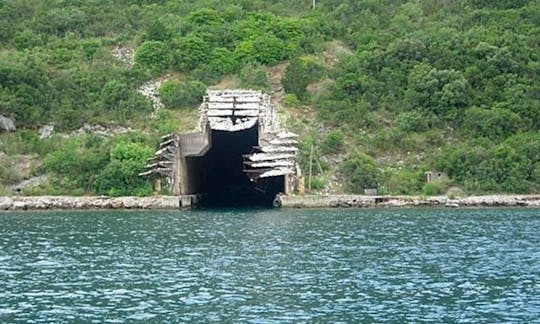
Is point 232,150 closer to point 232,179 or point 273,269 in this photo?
point 232,179

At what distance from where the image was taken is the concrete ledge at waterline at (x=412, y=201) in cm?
6197

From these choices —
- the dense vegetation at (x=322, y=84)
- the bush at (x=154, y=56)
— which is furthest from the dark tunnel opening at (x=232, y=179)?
the bush at (x=154, y=56)

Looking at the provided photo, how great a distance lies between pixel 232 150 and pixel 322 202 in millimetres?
17314

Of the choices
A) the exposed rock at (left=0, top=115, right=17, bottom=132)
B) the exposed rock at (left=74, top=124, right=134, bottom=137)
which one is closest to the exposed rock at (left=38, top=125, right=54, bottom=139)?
the exposed rock at (left=74, top=124, right=134, bottom=137)

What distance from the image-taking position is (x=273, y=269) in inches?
1352

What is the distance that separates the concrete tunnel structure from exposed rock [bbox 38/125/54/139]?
359 inches

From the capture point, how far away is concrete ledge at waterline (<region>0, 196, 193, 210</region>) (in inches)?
2440

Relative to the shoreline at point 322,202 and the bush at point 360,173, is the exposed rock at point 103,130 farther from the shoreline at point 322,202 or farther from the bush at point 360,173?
the bush at point 360,173

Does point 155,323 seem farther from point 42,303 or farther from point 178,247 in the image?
point 178,247

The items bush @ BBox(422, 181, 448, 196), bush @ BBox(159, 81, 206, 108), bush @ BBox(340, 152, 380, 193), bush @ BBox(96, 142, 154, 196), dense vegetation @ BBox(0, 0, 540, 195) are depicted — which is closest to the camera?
bush @ BBox(96, 142, 154, 196)

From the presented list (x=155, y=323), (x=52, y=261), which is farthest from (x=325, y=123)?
(x=155, y=323)

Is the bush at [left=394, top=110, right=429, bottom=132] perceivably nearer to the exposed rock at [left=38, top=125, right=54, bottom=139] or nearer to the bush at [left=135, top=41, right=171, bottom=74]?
the bush at [left=135, top=41, right=171, bottom=74]

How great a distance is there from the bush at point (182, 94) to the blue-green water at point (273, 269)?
1959 centimetres

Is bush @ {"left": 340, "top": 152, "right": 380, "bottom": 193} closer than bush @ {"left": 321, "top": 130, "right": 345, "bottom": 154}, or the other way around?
bush @ {"left": 340, "top": 152, "right": 380, "bottom": 193}
